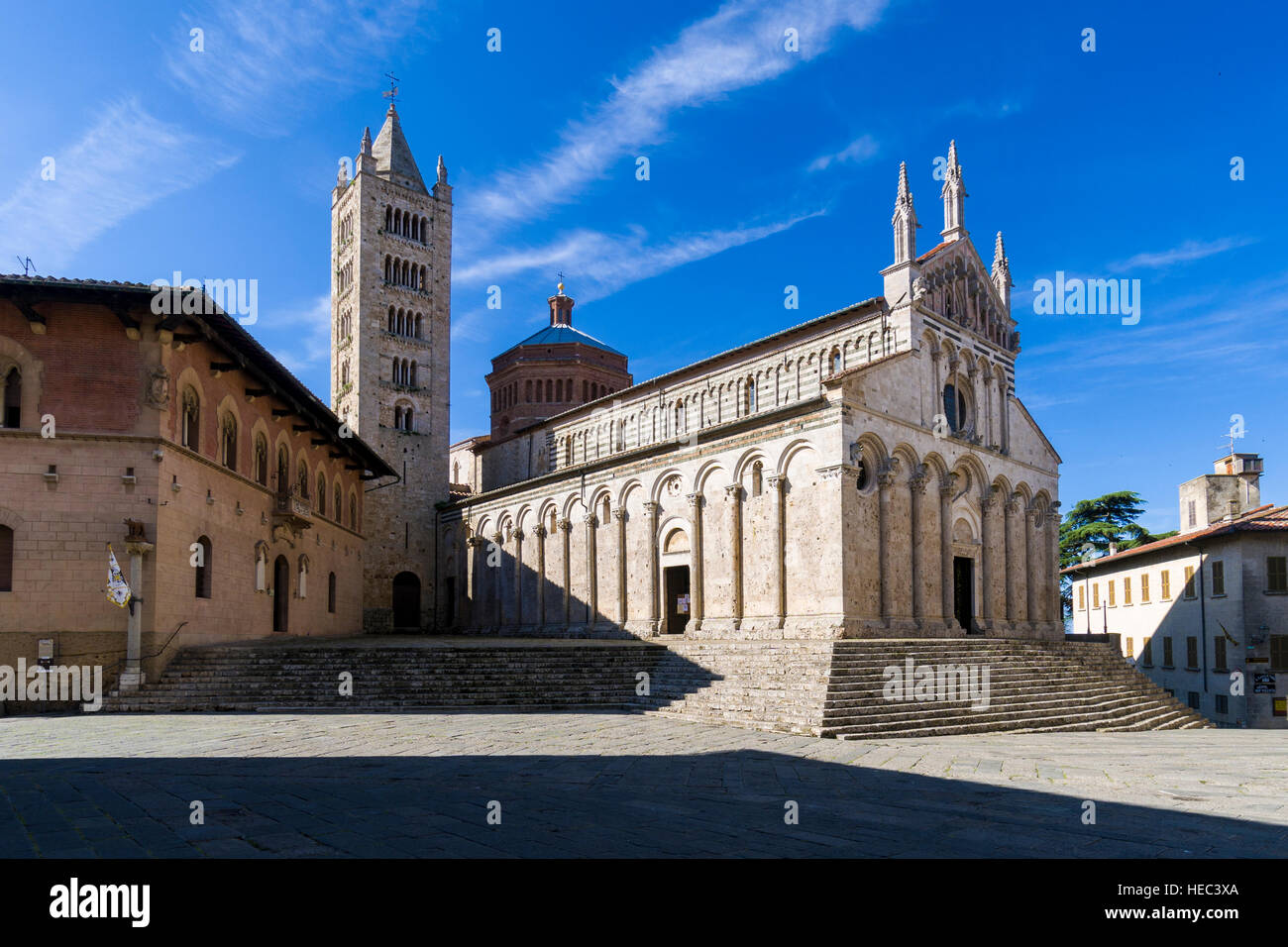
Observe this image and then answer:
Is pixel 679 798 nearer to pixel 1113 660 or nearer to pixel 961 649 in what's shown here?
pixel 961 649

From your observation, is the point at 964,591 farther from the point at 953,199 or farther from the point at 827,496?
the point at 953,199

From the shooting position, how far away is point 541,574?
114ft

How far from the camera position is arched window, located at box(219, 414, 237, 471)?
22688mm

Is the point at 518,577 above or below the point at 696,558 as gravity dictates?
below

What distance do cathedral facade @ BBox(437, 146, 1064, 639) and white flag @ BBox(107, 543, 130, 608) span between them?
14.9 m

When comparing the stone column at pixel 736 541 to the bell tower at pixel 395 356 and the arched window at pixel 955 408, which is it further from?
the bell tower at pixel 395 356

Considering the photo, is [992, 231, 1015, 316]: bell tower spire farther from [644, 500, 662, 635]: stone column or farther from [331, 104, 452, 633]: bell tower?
[331, 104, 452, 633]: bell tower

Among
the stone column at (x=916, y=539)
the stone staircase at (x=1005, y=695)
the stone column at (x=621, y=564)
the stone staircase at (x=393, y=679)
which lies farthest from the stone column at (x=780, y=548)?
the stone column at (x=621, y=564)

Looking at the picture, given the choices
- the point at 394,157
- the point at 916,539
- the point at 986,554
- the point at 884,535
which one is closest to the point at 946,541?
the point at 916,539

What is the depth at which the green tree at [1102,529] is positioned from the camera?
49.7 m

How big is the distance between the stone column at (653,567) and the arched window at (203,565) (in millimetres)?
13048

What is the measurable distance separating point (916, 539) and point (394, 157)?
2988cm

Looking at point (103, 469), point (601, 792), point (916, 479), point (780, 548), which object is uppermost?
point (916, 479)

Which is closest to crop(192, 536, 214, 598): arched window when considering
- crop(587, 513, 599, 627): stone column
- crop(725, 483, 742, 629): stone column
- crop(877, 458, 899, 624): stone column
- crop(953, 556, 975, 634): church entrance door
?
crop(587, 513, 599, 627): stone column
